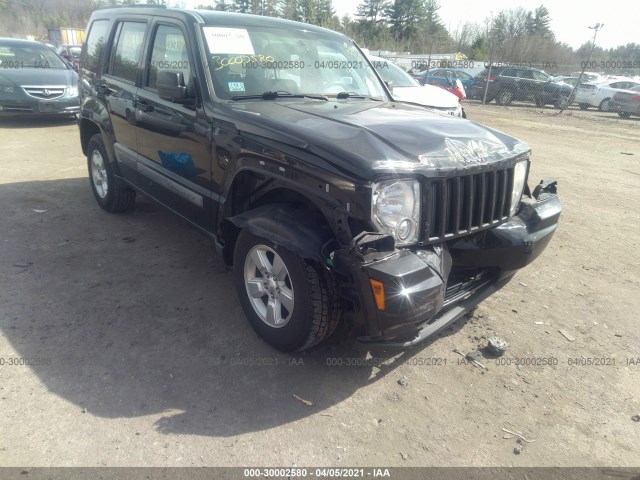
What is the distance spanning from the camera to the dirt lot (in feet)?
7.91

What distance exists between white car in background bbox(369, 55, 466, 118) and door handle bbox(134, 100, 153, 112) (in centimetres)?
593

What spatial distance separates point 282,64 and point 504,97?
19737 mm

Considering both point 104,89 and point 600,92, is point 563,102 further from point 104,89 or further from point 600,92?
point 104,89

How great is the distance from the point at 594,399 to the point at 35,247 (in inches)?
186

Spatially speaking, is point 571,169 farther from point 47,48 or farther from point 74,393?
point 47,48

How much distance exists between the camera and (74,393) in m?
2.69

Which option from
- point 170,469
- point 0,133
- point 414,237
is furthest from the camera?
point 0,133

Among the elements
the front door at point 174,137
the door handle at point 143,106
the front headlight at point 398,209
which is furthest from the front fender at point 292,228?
the door handle at point 143,106

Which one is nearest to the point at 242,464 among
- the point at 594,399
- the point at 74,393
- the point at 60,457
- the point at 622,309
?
the point at 60,457

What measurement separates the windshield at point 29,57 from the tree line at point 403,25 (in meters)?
18.6

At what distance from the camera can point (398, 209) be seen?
2484 mm

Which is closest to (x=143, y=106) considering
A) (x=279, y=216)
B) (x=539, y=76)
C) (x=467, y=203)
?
(x=279, y=216)

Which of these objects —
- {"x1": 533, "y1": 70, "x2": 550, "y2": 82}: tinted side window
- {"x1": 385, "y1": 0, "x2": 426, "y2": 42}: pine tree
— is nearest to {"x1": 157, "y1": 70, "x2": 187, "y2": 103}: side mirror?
{"x1": 533, "y1": 70, "x2": 550, "y2": 82}: tinted side window

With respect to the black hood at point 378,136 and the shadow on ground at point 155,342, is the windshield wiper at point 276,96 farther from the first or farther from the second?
the shadow on ground at point 155,342
